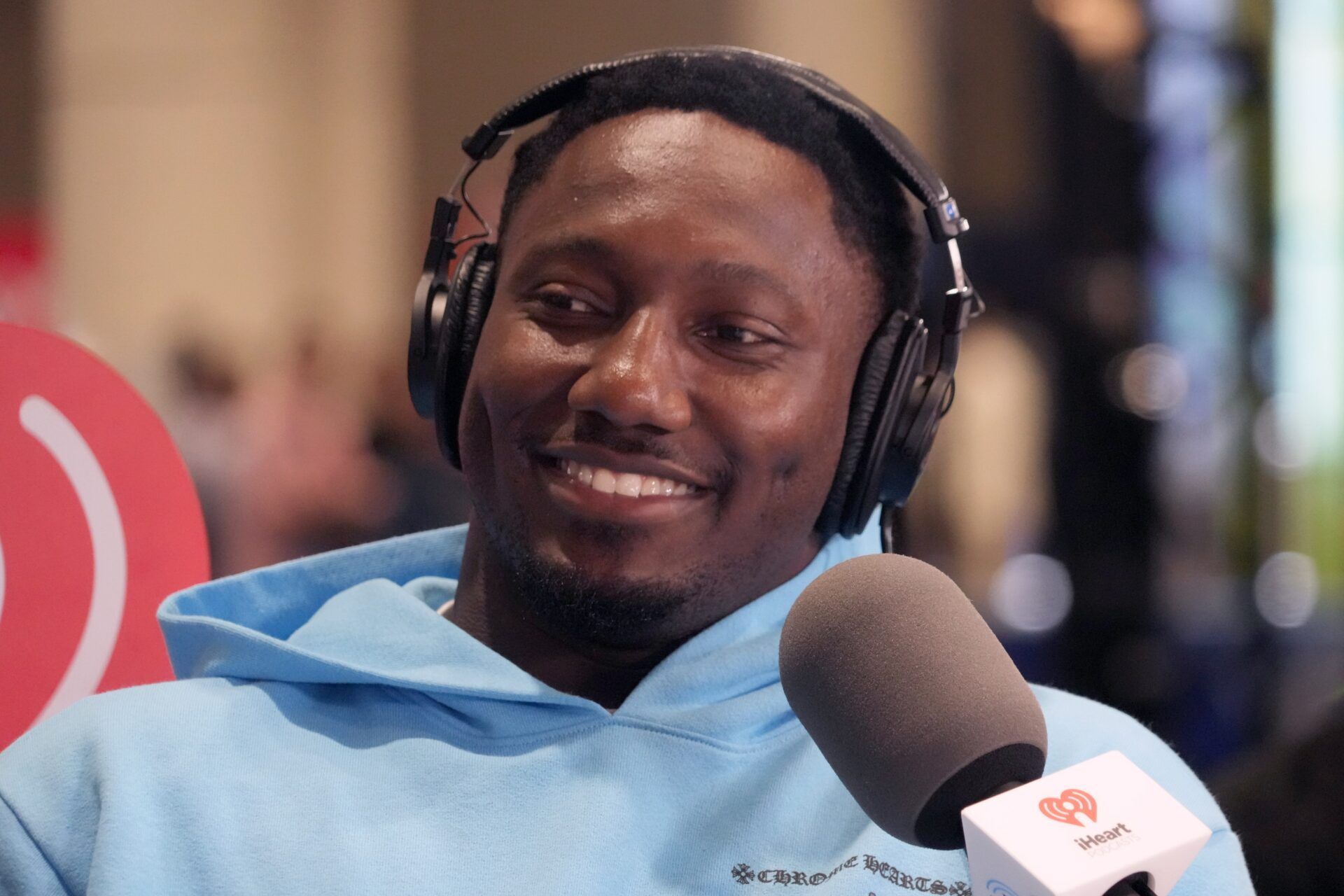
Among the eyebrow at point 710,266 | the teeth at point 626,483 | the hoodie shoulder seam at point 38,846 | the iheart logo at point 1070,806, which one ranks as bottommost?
the hoodie shoulder seam at point 38,846

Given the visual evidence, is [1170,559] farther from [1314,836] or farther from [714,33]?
[1314,836]

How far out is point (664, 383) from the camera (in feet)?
4.09

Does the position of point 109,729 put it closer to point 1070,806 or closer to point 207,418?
point 1070,806

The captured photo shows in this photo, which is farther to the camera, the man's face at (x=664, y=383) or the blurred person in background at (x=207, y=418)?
the blurred person in background at (x=207, y=418)

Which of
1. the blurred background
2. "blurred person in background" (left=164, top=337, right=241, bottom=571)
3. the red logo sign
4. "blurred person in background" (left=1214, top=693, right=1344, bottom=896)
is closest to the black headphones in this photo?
the red logo sign

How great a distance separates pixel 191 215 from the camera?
17.5 ft

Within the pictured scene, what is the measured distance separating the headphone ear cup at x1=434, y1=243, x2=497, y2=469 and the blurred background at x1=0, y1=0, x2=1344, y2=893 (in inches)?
91.5

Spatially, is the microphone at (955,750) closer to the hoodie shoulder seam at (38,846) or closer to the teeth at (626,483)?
the teeth at (626,483)

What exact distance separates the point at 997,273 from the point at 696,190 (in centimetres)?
360

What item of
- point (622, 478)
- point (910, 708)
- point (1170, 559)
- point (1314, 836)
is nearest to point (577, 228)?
point (622, 478)

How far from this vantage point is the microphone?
73cm

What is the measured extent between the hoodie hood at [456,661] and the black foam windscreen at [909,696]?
0.33m

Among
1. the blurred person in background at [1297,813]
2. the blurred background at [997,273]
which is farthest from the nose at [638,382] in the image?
the blurred background at [997,273]

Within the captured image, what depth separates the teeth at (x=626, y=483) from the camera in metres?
1.25
